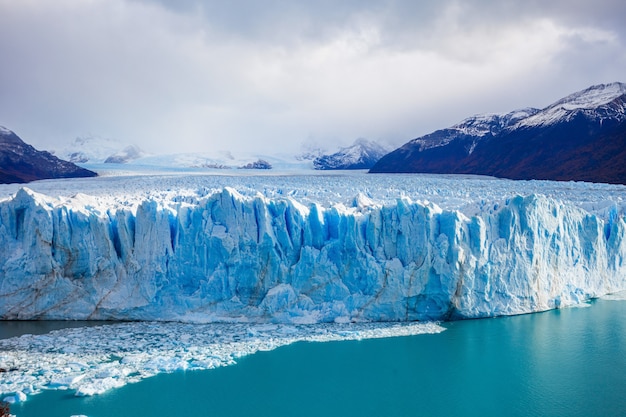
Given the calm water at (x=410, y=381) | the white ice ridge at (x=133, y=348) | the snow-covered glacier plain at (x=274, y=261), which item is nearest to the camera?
the calm water at (x=410, y=381)

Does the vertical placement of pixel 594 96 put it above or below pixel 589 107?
above

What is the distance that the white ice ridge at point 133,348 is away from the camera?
8742mm

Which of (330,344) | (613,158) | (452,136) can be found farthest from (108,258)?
(452,136)

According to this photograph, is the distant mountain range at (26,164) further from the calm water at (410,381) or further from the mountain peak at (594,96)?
the mountain peak at (594,96)

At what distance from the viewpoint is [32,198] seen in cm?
1216

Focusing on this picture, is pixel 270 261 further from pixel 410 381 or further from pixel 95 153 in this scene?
pixel 95 153

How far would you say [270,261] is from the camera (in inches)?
473

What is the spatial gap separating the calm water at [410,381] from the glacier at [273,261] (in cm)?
112

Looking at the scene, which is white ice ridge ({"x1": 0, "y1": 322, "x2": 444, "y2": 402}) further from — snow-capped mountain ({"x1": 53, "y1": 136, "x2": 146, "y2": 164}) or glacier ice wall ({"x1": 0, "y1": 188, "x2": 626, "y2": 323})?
snow-capped mountain ({"x1": 53, "y1": 136, "x2": 146, "y2": 164})

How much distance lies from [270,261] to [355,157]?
154 ft

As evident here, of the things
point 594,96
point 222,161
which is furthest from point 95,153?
point 594,96

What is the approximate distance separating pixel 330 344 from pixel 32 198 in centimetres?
737

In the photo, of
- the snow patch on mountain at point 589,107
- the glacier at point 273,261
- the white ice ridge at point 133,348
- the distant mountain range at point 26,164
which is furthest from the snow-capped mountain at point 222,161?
the white ice ridge at point 133,348

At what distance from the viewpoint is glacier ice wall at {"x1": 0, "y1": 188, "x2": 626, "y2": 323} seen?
464 inches
